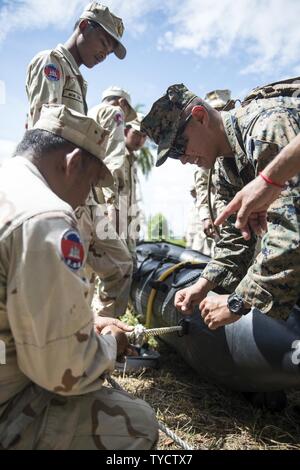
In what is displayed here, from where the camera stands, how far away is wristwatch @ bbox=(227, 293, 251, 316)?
6.65 ft

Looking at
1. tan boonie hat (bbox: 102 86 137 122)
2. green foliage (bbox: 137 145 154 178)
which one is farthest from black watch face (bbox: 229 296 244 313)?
green foliage (bbox: 137 145 154 178)

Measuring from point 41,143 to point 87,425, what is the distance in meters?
1.03

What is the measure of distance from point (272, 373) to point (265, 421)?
434 millimetres

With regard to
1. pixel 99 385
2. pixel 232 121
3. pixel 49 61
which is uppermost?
pixel 49 61

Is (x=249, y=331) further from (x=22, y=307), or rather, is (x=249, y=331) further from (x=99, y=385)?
(x=22, y=307)

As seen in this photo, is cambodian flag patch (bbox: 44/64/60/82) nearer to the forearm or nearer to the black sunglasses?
the black sunglasses

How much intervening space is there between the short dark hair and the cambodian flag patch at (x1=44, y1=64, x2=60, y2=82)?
1.58m

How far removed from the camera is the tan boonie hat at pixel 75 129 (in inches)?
63.9

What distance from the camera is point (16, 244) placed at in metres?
1.27

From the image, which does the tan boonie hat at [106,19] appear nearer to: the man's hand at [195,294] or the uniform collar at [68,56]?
the uniform collar at [68,56]

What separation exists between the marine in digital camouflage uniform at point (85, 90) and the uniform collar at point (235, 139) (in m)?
1.23

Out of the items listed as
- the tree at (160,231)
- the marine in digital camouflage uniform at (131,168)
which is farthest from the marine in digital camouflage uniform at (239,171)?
the tree at (160,231)
